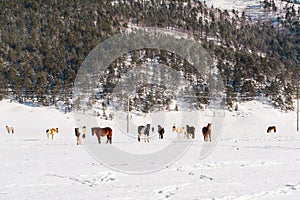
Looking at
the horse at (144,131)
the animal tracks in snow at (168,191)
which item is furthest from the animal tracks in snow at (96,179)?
the horse at (144,131)

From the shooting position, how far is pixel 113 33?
99375mm

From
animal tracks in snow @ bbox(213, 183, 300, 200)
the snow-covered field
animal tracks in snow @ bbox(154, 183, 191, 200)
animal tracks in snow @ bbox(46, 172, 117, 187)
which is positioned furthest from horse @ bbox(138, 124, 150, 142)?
animal tracks in snow @ bbox(213, 183, 300, 200)

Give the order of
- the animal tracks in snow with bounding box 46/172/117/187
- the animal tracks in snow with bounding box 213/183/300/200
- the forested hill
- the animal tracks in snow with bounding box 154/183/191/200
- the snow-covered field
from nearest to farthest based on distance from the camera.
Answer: the animal tracks in snow with bounding box 213/183/300/200 → the animal tracks in snow with bounding box 154/183/191/200 → the snow-covered field → the animal tracks in snow with bounding box 46/172/117/187 → the forested hill

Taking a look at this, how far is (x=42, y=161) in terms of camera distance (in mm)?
15273

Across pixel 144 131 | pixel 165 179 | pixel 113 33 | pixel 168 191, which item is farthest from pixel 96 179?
pixel 113 33

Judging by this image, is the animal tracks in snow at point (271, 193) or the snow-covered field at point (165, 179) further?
the snow-covered field at point (165, 179)

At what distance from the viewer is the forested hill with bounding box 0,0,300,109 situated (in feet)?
247

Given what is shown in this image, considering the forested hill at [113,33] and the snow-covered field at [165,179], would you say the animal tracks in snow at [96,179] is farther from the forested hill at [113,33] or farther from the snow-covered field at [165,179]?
the forested hill at [113,33]

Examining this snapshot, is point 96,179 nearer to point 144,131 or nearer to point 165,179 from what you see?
point 165,179

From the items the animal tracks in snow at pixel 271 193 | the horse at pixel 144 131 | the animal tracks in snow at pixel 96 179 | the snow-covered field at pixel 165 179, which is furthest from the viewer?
the horse at pixel 144 131

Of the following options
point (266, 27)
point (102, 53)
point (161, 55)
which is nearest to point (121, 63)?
point (102, 53)

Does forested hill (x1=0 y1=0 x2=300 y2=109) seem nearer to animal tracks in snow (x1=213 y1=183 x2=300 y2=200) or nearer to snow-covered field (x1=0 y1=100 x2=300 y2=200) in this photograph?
snow-covered field (x1=0 y1=100 x2=300 y2=200)

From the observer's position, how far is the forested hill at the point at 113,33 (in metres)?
75.2

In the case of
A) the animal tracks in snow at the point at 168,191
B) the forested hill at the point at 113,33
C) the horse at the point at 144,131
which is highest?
the forested hill at the point at 113,33
